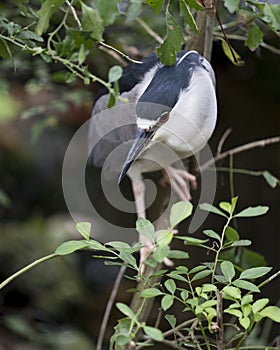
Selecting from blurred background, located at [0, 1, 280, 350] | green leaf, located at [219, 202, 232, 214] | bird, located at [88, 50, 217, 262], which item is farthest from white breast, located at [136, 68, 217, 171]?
blurred background, located at [0, 1, 280, 350]

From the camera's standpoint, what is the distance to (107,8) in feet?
1.72

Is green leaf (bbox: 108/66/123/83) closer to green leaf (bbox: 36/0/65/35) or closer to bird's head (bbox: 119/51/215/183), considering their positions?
green leaf (bbox: 36/0/65/35)

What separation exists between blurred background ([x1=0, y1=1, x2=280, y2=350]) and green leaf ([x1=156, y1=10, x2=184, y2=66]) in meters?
1.18

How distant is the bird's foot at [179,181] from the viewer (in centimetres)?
104

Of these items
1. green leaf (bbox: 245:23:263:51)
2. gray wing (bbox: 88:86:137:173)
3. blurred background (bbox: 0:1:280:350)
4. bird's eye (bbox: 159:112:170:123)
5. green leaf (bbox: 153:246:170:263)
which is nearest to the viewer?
green leaf (bbox: 153:246:170:263)

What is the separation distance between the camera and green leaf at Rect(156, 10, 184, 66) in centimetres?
61

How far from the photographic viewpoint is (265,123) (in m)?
2.50

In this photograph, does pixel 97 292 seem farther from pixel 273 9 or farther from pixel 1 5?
pixel 273 9

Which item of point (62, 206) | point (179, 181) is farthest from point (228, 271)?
point (62, 206)

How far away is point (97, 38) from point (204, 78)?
0.96 feet

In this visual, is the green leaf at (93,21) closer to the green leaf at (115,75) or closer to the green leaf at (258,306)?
the green leaf at (115,75)

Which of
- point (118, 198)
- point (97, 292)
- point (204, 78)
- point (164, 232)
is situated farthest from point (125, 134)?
point (97, 292)

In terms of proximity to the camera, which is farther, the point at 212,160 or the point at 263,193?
the point at 263,193

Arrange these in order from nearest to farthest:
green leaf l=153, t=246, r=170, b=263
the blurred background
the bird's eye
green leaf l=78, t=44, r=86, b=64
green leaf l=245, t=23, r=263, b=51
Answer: green leaf l=153, t=246, r=170, b=263 < green leaf l=78, t=44, r=86, b=64 < green leaf l=245, t=23, r=263, b=51 < the bird's eye < the blurred background
